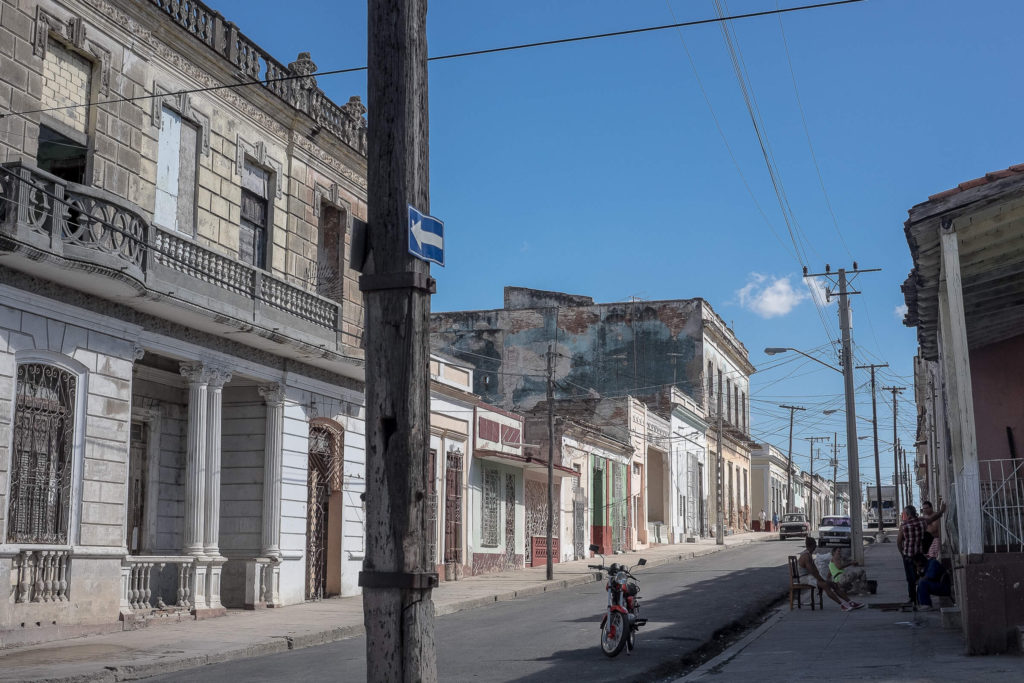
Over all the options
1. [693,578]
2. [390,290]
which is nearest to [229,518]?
[693,578]

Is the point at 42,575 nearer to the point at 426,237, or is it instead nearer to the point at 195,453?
the point at 195,453

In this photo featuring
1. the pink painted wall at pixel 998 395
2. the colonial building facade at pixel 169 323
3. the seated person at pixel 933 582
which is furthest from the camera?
the seated person at pixel 933 582

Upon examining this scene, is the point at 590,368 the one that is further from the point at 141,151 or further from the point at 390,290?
the point at 390,290

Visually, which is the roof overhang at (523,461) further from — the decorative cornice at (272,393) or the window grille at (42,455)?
the window grille at (42,455)

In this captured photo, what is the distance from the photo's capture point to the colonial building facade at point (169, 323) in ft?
48.7

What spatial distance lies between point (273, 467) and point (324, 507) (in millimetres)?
2691

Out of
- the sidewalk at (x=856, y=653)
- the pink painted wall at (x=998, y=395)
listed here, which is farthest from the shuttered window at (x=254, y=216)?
the pink painted wall at (x=998, y=395)

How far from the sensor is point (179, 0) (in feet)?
61.5

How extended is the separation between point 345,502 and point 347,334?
3444mm

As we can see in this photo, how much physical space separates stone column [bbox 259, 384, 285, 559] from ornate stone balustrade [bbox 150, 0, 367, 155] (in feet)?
18.7

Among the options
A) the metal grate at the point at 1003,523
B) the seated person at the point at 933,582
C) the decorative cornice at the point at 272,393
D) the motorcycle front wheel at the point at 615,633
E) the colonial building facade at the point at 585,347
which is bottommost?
the motorcycle front wheel at the point at 615,633

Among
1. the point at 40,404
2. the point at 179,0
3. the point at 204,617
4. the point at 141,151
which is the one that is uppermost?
the point at 179,0

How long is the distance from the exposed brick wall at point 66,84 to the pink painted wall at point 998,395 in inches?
529

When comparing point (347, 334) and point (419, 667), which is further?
point (347, 334)
